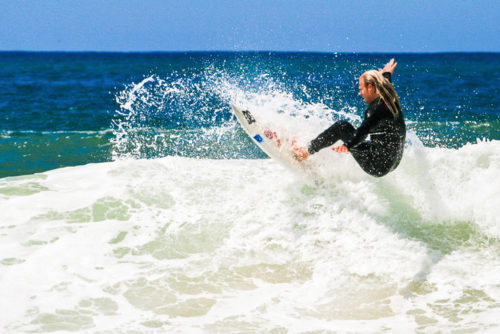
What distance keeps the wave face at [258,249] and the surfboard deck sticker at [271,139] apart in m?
0.34

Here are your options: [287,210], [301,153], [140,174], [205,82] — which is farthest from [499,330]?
[205,82]

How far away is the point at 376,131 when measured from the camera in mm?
6012

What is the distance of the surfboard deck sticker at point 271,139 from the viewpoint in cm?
710

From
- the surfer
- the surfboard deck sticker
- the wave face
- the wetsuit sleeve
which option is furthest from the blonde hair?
the surfboard deck sticker

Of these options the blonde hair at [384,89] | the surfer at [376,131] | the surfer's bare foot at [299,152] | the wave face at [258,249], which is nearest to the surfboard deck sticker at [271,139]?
the surfer's bare foot at [299,152]

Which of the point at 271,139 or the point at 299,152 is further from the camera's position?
the point at 271,139

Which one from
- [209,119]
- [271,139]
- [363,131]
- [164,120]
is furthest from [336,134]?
[209,119]

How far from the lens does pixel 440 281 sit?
501 centimetres

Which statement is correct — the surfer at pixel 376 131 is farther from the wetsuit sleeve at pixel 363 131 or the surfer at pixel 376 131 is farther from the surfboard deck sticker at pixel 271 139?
the surfboard deck sticker at pixel 271 139

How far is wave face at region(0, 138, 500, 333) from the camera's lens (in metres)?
4.56

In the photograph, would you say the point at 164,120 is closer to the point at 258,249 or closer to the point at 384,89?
the point at 258,249

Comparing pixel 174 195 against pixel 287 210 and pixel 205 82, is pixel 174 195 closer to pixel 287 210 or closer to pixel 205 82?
pixel 287 210

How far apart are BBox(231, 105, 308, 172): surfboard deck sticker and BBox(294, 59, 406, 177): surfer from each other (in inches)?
29.1

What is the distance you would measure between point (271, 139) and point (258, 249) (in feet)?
6.34
